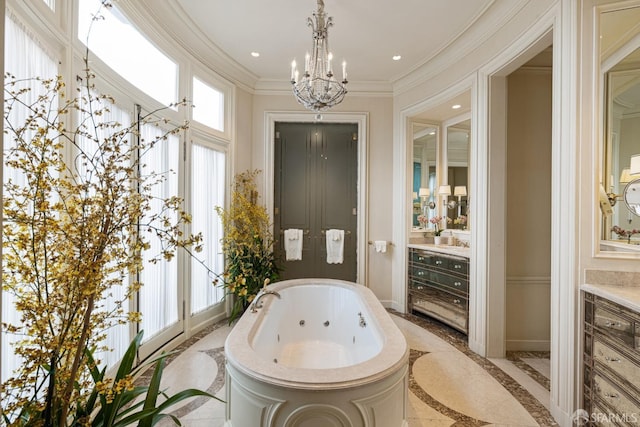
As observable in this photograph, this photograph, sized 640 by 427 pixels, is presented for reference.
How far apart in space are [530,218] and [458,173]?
3.88ft

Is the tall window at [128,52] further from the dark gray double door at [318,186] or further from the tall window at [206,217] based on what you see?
the dark gray double door at [318,186]

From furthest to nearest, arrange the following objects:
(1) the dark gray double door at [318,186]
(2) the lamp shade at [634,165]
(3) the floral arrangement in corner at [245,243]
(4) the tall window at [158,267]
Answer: (1) the dark gray double door at [318,186] → (3) the floral arrangement in corner at [245,243] → (4) the tall window at [158,267] → (2) the lamp shade at [634,165]

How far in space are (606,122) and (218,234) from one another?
3501 millimetres

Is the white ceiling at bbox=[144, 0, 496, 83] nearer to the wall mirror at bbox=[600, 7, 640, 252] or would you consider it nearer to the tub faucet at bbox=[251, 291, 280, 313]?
the wall mirror at bbox=[600, 7, 640, 252]

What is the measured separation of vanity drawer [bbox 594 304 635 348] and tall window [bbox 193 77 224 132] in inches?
143

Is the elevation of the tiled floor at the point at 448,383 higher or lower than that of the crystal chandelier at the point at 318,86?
lower

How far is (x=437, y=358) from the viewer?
8.78 feet

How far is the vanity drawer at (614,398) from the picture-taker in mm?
1451

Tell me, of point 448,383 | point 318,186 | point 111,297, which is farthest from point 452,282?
point 111,297

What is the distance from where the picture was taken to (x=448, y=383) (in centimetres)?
230

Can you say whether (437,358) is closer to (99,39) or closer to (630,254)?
(630,254)

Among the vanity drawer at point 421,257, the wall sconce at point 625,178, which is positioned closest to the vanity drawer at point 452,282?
the vanity drawer at point 421,257

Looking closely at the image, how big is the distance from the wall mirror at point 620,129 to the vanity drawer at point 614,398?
2.48 ft

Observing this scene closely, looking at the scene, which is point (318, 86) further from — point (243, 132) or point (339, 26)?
point (243, 132)
